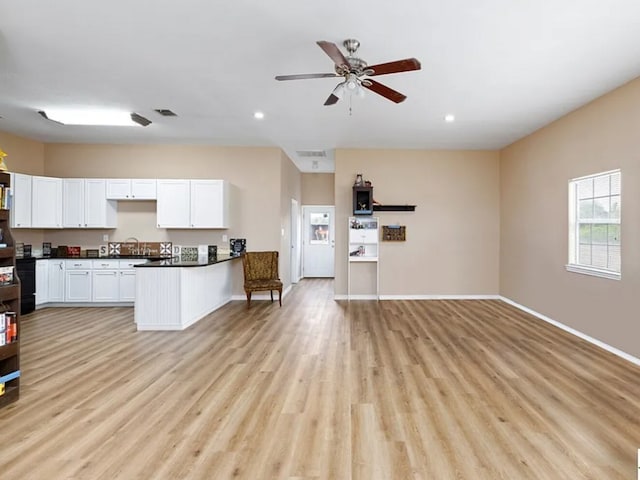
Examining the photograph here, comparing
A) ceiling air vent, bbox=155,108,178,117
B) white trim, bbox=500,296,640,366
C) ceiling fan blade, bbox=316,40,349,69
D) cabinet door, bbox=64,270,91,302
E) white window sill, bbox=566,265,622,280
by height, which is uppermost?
ceiling air vent, bbox=155,108,178,117

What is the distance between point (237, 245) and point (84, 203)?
2.65 metres

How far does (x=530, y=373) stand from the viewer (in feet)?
10.3

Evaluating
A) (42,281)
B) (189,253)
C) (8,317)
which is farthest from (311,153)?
(8,317)

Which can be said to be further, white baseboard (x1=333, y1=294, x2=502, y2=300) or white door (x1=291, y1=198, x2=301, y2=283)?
white door (x1=291, y1=198, x2=301, y2=283)

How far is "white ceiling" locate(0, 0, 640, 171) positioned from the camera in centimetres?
247

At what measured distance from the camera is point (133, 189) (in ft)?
19.5

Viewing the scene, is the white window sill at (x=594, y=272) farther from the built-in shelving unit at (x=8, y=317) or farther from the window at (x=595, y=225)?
the built-in shelving unit at (x=8, y=317)

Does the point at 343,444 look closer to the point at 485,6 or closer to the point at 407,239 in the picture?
the point at 485,6

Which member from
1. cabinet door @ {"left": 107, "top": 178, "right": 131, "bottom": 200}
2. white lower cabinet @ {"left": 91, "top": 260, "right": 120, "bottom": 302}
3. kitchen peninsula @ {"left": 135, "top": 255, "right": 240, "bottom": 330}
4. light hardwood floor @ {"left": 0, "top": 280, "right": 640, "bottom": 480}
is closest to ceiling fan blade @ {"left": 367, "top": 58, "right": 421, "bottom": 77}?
light hardwood floor @ {"left": 0, "top": 280, "right": 640, "bottom": 480}

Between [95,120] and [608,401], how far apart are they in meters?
6.37

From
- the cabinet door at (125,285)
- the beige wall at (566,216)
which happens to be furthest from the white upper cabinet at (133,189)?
the beige wall at (566,216)

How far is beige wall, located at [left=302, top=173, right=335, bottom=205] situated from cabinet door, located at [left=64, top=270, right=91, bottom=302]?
17.6 ft

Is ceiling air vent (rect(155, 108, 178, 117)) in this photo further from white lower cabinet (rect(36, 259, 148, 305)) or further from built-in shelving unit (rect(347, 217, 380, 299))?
built-in shelving unit (rect(347, 217, 380, 299))

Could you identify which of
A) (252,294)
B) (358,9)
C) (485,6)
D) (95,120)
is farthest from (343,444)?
(95,120)
